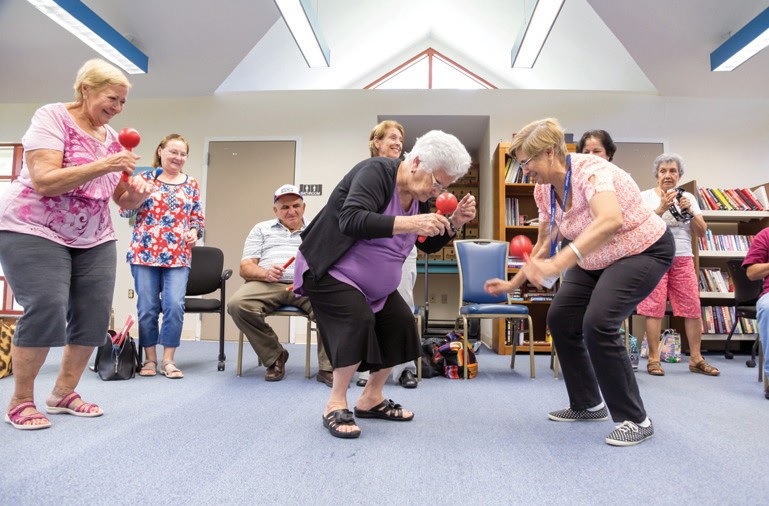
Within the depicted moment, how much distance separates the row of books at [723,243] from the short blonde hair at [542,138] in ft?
12.2

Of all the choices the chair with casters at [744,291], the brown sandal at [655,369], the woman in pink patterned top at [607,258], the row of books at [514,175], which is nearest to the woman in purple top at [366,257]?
the woman in pink patterned top at [607,258]

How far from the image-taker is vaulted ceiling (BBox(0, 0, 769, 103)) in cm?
416

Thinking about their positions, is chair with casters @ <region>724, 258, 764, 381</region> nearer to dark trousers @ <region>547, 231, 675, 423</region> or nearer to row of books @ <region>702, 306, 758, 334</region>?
row of books @ <region>702, 306, 758, 334</region>

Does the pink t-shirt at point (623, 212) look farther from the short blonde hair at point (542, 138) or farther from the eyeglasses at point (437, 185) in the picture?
the eyeglasses at point (437, 185)

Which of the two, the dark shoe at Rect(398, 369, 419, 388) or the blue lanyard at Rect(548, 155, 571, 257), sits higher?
the blue lanyard at Rect(548, 155, 571, 257)

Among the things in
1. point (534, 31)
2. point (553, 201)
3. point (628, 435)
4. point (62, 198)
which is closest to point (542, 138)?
point (553, 201)

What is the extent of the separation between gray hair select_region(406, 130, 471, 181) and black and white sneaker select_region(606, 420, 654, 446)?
1053 mm

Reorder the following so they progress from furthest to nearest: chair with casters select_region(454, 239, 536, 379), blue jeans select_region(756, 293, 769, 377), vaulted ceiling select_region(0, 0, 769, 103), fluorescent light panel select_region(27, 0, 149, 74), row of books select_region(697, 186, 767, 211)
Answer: row of books select_region(697, 186, 767, 211) → vaulted ceiling select_region(0, 0, 769, 103) → chair with casters select_region(454, 239, 536, 379) → fluorescent light panel select_region(27, 0, 149, 74) → blue jeans select_region(756, 293, 769, 377)

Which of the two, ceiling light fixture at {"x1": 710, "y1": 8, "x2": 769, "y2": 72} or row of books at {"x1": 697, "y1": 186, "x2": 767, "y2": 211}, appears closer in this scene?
ceiling light fixture at {"x1": 710, "y1": 8, "x2": 769, "y2": 72}

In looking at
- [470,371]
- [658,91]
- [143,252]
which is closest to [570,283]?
[470,371]

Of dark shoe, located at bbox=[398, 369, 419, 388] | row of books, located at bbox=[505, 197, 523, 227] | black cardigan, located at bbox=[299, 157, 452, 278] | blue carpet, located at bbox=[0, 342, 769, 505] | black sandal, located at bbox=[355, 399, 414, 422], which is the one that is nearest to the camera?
blue carpet, located at bbox=[0, 342, 769, 505]

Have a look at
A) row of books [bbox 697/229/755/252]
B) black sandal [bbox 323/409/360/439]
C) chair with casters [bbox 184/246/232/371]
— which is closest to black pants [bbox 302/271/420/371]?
black sandal [bbox 323/409/360/439]

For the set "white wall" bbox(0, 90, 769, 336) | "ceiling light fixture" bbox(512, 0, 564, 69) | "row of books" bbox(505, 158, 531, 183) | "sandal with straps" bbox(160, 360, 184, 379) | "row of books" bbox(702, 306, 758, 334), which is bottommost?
"sandal with straps" bbox(160, 360, 184, 379)

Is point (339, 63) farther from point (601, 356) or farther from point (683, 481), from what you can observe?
point (683, 481)
